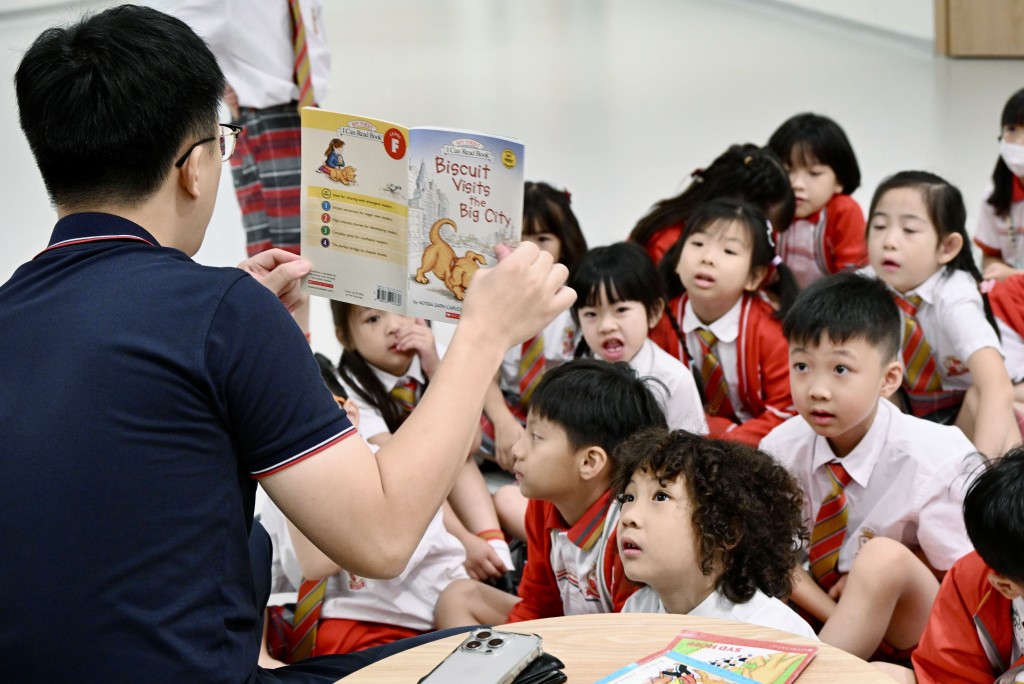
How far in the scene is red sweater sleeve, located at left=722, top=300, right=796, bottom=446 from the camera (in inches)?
111

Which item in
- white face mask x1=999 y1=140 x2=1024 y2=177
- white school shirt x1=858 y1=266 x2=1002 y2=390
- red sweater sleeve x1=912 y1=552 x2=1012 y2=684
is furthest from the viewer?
white face mask x1=999 y1=140 x2=1024 y2=177

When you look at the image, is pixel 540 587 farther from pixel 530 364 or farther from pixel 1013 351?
pixel 1013 351

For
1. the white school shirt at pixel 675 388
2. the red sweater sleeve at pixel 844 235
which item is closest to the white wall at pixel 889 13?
the red sweater sleeve at pixel 844 235

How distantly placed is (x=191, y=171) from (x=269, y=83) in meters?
2.53

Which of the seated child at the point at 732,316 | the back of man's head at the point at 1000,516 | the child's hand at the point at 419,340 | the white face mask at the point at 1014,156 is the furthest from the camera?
the white face mask at the point at 1014,156

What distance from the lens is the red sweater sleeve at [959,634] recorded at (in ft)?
5.30

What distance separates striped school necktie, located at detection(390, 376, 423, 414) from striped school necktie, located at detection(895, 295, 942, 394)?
47.5 inches

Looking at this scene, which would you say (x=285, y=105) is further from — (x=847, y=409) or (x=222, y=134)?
(x=222, y=134)

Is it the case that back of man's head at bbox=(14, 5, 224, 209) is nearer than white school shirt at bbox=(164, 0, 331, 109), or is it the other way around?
back of man's head at bbox=(14, 5, 224, 209)

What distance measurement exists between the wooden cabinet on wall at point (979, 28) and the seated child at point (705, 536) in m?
6.01

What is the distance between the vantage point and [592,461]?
207 centimetres

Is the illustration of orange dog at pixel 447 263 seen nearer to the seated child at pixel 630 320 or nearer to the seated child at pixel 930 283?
the seated child at pixel 630 320

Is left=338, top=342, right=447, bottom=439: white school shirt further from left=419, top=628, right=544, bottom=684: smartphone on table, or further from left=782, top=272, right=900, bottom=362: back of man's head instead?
left=419, top=628, right=544, bottom=684: smartphone on table

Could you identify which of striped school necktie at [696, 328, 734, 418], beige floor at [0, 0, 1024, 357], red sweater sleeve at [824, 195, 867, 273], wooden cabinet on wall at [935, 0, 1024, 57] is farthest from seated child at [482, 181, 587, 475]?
wooden cabinet on wall at [935, 0, 1024, 57]
